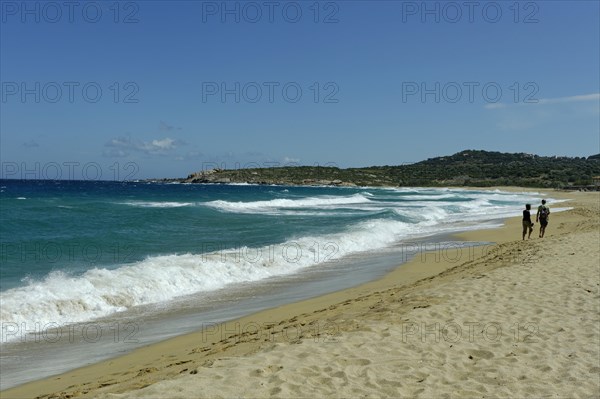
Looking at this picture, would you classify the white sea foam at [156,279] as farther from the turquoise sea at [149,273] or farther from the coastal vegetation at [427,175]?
the coastal vegetation at [427,175]

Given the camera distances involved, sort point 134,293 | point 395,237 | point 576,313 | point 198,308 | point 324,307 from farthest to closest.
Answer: point 395,237
point 134,293
point 198,308
point 324,307
point 576,313

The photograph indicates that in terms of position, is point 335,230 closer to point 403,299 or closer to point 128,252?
point 128,252

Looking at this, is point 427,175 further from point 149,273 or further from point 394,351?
point 394,351

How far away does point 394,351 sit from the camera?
20.9ft

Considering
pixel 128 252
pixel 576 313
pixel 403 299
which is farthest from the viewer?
pixel 128 252

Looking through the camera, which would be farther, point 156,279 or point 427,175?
point 427,175

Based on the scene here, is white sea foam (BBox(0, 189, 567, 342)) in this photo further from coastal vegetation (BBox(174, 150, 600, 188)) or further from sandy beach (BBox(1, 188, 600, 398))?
coastal vegetation (BBox(174, 150, 600, 188))

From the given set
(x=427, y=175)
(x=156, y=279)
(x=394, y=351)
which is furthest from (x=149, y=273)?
(x=427, y=175)

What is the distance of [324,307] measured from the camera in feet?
32.5

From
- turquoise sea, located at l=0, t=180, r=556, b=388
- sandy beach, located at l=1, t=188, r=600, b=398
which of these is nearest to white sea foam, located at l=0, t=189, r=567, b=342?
turquoise sea, located at l=0, t=180, r=556, b=388

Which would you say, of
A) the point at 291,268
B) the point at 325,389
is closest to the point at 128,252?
the point at 291,268

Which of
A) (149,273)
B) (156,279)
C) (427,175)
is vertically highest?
(427,175)

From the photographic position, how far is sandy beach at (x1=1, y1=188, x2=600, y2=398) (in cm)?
537

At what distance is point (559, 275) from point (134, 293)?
957 cm
